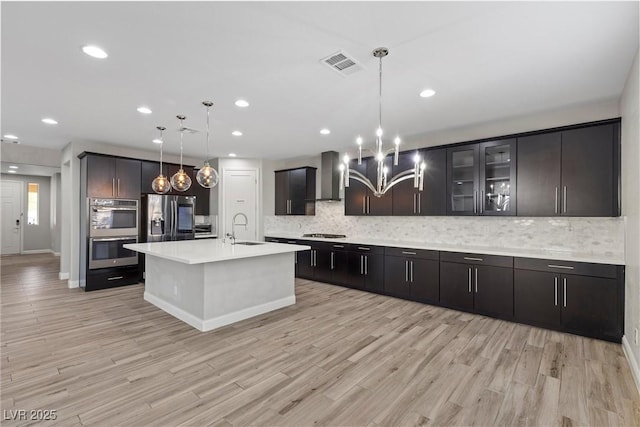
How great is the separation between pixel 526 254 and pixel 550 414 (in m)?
2.11

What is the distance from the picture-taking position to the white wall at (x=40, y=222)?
32.5ft

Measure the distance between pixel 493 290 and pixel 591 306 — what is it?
3.12 ft

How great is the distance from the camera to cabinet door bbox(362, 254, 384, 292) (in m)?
5.16

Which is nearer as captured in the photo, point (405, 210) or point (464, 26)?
point (464, 26)

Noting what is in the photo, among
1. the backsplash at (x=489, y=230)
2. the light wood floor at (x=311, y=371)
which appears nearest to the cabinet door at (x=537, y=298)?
the light wood floor at (x=311, y=371)

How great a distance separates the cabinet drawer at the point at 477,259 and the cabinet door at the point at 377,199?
51.9 inches

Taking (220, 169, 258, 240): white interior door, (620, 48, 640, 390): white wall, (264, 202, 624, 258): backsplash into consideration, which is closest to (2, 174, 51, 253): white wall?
(220, 169, 258, 240): white interior door

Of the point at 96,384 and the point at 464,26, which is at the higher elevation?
the point at 464,26

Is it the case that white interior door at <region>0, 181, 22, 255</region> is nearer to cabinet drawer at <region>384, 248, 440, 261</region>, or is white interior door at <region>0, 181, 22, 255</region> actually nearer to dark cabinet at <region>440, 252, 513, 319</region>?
cabinet drawer at <region>384, 248, 440, 261</region>

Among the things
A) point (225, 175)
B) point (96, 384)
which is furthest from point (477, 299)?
point (225, 175)

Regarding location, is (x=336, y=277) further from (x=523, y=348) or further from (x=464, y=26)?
(x=464, y=26)

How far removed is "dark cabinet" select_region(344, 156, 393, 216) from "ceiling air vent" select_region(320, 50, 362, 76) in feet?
8.77

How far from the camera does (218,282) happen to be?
3.75 m

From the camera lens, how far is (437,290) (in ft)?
14.8
